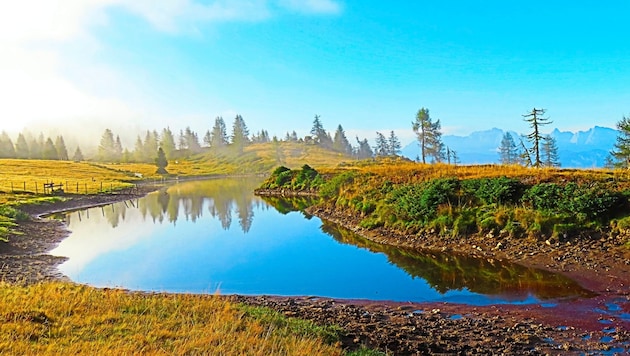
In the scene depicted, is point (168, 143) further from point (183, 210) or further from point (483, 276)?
point (483, 276)

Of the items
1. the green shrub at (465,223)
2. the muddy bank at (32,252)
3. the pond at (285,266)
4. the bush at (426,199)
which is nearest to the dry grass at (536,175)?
the bush at (426,199)

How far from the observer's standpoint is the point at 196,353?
24.9ft

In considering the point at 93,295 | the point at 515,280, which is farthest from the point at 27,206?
the point at 515,280

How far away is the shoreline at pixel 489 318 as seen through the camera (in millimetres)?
10680

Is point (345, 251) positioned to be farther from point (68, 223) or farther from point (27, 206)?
point (27, 206)

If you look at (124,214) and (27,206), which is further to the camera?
(124,214)

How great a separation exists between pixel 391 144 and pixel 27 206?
147 metres

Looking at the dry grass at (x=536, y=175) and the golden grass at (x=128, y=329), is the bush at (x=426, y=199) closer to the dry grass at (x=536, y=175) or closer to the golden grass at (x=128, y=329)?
the dry grass at (x=536, y=175)

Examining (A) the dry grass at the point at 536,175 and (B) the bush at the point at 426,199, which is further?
(B) the bush at the point at 426,199

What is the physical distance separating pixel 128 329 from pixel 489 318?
35.4 ft

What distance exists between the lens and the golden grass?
7.76 meters

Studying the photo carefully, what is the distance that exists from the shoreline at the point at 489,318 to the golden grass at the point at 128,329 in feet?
8.94

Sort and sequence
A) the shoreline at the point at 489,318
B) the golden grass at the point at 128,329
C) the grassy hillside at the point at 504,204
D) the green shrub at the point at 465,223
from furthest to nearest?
the green shrub at the point at 465,223, the grassy hillside at the point at 504,204, the shoreline at the point at 489,318, the golden grass at the point at 128,329

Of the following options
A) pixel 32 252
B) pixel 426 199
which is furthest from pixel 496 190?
pixel 32 252
